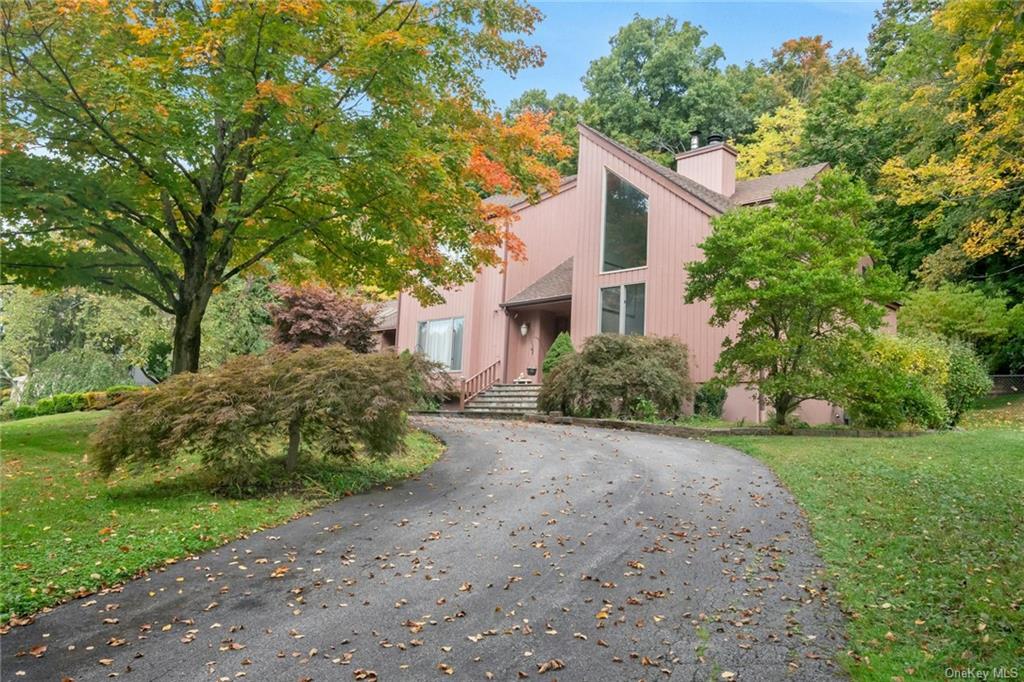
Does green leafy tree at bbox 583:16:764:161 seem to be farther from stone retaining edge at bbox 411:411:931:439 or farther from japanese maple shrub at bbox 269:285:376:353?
stone retaining edge at bbox 411:411:931:439

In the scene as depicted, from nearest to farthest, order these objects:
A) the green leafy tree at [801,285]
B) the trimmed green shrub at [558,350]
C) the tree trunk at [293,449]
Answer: the tree trunk at [293,449] < the green leafy tree at [801,285] < the trimmed green shrub at [558,350]

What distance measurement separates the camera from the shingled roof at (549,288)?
18922mm

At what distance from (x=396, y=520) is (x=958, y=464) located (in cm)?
736

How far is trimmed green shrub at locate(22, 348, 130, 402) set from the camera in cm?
1897

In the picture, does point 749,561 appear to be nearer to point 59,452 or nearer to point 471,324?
point 59,452

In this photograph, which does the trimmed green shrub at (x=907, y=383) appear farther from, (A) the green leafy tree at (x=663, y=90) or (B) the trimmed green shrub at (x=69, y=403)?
(A) the green leafy tree at (x=663, y=90)

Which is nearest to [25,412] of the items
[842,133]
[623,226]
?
[623,226]

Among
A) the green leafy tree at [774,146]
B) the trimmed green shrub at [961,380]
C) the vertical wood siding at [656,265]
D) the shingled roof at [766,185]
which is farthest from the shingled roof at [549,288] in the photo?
the green leafy tree at [774,146]

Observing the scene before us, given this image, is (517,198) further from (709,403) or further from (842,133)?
(842,133)

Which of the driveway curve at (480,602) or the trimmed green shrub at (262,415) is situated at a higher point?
the trimmed green shrub at (262,415)

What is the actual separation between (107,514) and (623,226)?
1428cm

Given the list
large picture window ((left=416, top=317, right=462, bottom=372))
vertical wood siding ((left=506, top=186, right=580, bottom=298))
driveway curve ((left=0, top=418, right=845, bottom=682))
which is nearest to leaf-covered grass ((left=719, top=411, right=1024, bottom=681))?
driveway curve ((left=0, top=418, right=845, bottom=682))

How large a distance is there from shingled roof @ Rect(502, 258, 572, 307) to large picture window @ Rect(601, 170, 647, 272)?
1.81 meters

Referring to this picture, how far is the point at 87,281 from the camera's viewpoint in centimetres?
965
